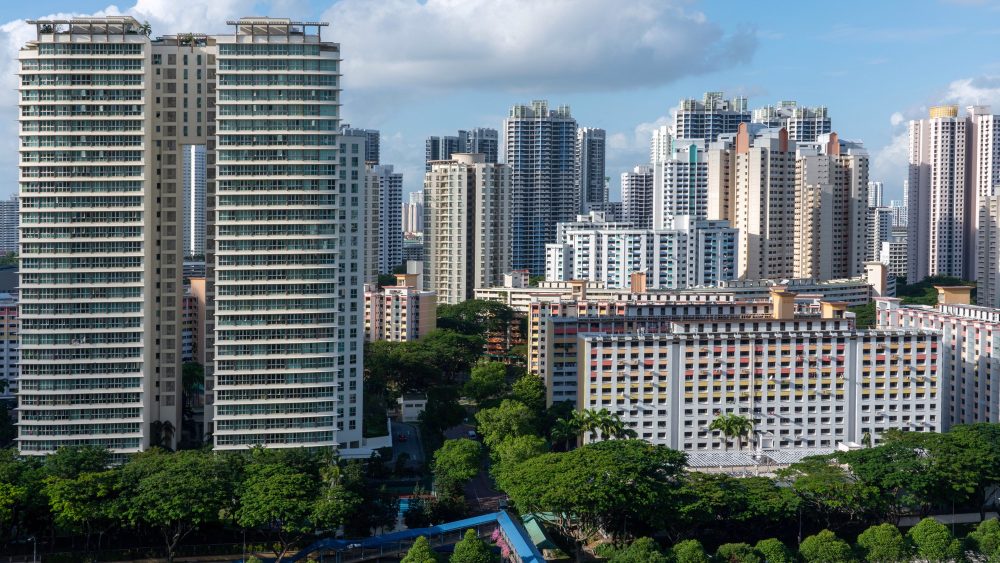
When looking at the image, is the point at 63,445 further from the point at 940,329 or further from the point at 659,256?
the point at 659,256

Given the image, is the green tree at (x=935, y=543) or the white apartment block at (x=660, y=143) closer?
the green tree at (x=935, y=543)

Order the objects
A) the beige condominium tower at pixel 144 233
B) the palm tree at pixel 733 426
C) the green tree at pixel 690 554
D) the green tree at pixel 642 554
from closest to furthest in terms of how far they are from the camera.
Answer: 1. the green tree at pixel 642 554
2. the green tree at pixel 690 554
3. the beige condominium tower at pixel 144 233
4. the palm tree at pixel 733 426

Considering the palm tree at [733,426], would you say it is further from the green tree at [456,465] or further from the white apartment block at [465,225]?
the white apartment block at [465,225]

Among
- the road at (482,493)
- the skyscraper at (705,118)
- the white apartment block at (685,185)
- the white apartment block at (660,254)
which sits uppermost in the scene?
the skyscraper at (705,118)

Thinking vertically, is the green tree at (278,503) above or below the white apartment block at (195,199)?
below

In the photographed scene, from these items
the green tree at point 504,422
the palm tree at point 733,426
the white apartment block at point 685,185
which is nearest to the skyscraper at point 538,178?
the white apartment block at point 685,185

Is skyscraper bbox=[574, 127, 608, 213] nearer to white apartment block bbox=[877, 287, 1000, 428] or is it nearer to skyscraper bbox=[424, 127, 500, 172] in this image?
skyscraper bbox=[424, 127, 500, 172]

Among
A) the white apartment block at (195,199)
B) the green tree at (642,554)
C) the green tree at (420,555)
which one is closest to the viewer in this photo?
the green tree at (642,554)
